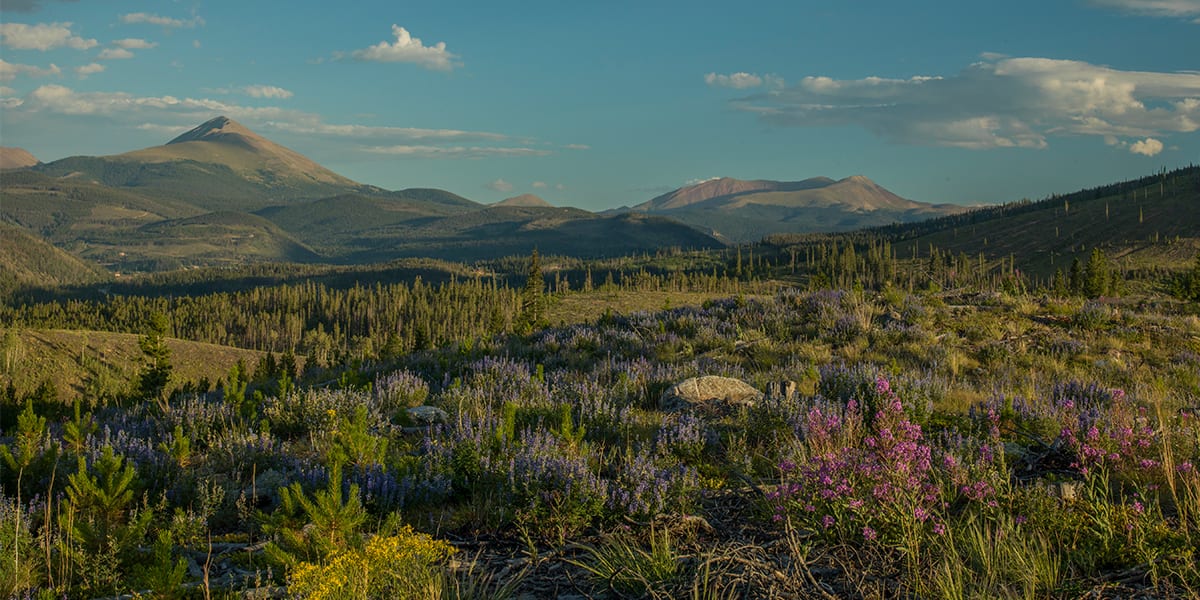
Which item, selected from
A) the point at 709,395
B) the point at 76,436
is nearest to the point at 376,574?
the point at 76,436

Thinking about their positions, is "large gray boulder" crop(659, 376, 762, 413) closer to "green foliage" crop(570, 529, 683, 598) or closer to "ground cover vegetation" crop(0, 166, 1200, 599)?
"ground cover vegetation" crop(0, 166, 1200, 599)

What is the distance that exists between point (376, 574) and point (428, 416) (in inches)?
178

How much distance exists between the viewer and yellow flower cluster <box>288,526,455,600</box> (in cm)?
368

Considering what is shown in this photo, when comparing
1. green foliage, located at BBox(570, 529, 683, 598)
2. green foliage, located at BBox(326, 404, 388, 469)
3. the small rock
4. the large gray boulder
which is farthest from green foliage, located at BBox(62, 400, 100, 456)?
the large gray boulder

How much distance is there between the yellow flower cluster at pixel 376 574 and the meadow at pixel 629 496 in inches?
0.7

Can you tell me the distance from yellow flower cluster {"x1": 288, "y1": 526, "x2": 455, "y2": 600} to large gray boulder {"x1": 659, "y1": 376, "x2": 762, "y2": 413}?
16.1 ft

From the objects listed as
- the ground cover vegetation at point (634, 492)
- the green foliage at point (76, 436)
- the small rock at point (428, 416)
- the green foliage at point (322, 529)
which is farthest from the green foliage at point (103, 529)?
the small rock at point (428, 416)

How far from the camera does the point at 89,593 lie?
4137 millimetres

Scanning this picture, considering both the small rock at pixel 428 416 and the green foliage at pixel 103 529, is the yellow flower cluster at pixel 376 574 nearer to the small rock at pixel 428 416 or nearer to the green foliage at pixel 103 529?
the green foliage at pixel 103 529

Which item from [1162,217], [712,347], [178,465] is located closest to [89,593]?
[178,465]

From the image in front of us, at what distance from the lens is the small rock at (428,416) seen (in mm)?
8125

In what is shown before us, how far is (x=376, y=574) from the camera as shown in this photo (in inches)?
154

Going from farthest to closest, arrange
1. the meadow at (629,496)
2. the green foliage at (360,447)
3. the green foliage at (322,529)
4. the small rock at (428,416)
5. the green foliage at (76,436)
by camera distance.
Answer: the small rock at (428,416) < the green foliage at (76,436) < the green foliage at (360,447) < the green foliage at (322,529) < the meadow at (629,496)

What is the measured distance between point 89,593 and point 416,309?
601 ft
